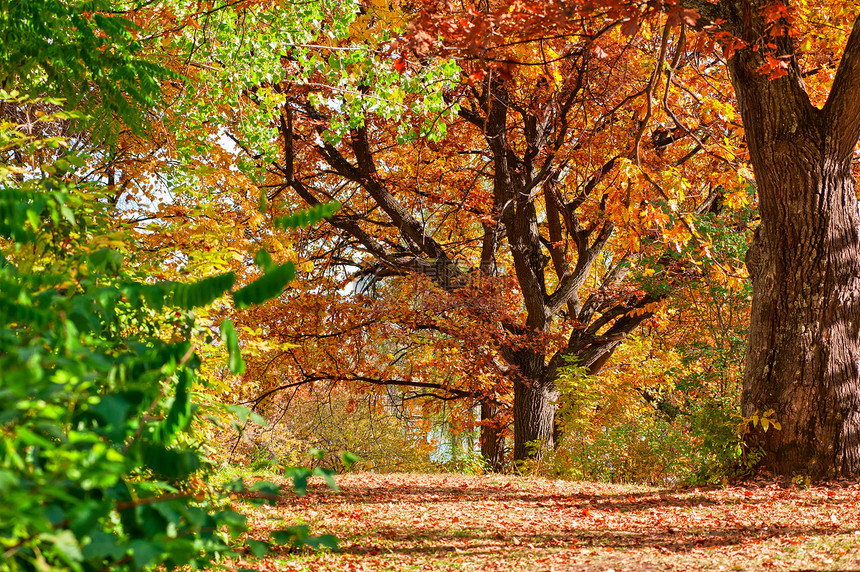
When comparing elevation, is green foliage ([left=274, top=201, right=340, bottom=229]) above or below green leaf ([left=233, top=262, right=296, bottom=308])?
above

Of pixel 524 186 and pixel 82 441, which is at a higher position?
pixel 524 186

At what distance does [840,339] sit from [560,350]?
229 inches

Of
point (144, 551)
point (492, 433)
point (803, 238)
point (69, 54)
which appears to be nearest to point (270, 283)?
point (144, 551)

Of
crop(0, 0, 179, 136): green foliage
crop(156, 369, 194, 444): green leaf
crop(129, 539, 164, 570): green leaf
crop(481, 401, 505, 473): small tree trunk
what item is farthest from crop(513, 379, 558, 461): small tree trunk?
crop(129, 539, 164, 570): green leaf

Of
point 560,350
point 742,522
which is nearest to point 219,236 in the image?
point 742,522

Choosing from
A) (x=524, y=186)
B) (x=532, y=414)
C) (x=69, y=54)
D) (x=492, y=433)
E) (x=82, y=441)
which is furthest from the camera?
(x=492, y=433)

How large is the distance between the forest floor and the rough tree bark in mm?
523

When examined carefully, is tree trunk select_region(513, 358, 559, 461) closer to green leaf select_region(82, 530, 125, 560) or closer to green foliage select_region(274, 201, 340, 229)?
green foliage select_region(274, 201, 340, 229)

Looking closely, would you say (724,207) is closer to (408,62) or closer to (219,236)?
(408,62)

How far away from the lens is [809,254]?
6438 millimetres

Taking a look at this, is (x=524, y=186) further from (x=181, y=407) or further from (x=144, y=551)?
(x=144, y=551)

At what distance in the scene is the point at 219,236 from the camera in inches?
192

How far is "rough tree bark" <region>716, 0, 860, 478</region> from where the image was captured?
6316mm

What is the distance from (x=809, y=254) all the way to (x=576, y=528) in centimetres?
350
